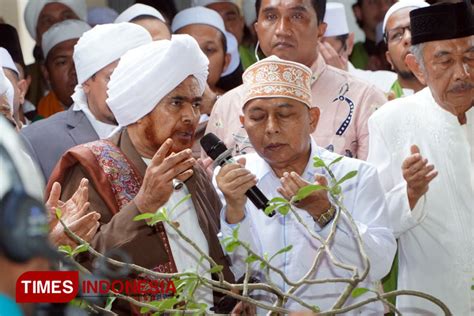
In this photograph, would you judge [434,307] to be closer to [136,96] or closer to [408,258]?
[408,258]

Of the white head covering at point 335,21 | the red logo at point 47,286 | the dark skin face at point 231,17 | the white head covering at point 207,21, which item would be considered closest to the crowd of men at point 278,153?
the white head covering at point 207,21

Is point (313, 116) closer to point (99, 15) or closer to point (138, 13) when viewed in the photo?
point (138, 13)

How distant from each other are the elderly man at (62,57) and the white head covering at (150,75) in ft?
6.90

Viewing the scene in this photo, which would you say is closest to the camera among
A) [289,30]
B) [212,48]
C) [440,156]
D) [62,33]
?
[440,156]

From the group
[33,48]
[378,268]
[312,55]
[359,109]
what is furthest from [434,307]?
[33,48]

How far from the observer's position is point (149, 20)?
231 inches

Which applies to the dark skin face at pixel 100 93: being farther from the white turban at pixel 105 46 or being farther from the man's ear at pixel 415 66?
the man's ear at pixel 415 66

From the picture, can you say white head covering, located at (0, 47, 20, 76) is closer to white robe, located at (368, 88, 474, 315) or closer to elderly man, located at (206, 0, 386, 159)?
elderly man, located at (206, 0, 386, 159)

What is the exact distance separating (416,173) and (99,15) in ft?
11.7

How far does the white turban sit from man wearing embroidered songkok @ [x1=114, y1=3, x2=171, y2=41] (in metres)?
0.53

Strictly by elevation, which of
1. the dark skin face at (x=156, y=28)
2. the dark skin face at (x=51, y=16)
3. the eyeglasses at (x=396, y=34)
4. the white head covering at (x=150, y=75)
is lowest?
the white head covering at (x=150, y=75)

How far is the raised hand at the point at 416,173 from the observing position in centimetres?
413

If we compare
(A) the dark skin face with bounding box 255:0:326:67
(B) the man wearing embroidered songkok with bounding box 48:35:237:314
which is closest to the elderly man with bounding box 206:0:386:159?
(A) the dark skin face with bounding box 255:0:326:67

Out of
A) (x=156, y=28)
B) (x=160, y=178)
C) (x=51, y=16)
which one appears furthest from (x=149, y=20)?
(x=160, y=178)
